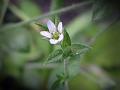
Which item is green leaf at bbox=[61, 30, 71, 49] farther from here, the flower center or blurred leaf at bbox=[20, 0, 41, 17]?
blurred leaf at bbox=[20, 0, 41, 17]

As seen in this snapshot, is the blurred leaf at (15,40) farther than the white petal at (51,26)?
Yes

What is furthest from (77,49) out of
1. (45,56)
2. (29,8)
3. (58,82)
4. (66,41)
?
(29,8)

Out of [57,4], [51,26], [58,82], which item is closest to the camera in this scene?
[51,26]

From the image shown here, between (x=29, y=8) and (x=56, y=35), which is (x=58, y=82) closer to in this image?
(x=56, y=35)

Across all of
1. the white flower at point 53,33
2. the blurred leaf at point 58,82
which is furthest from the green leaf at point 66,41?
the blurred leaf at point 58,82

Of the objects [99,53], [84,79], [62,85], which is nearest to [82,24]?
[99,53]

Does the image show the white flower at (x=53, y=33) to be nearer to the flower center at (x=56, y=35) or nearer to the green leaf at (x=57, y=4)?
the flower center at (x=56, y=35)

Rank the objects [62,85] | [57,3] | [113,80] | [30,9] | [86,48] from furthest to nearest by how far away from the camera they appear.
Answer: [30,9] → [113,80] → [57,3] → [62,85] → [86,48]

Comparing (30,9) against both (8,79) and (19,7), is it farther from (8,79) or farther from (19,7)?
(8,79)
